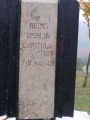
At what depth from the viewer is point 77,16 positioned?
6430mm

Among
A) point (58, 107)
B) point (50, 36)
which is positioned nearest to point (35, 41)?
point (50, 36)

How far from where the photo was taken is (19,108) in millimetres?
6156

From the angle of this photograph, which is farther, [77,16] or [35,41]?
[77,16]

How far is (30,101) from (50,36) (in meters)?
0.94

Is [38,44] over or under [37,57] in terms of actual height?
over

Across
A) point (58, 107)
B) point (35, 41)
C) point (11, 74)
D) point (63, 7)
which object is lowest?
point (58, 107)

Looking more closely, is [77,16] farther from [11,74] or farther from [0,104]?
[0,104]

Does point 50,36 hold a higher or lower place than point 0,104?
higher

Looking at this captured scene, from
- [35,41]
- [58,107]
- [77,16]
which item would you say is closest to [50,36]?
[35,41]

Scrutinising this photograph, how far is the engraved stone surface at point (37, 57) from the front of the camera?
6.01 metres

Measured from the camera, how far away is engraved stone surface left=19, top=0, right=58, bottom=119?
19.7ft

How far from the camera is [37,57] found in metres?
6.07

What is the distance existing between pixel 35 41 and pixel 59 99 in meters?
0.95

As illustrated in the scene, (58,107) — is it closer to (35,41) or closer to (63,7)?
(35,41)
